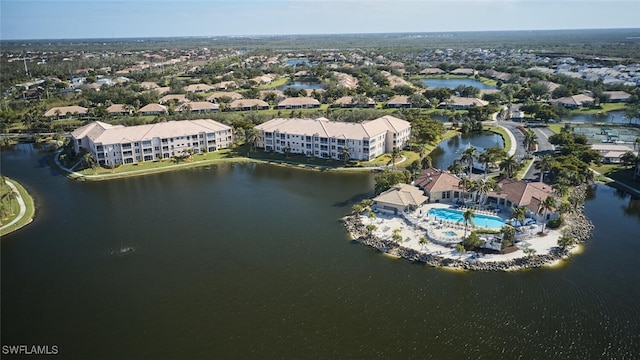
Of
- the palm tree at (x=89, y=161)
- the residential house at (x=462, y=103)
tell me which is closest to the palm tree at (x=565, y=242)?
the palm tree at (x=89, y=161)

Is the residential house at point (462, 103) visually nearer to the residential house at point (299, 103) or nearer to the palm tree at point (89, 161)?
the residential house at point (299, 103)

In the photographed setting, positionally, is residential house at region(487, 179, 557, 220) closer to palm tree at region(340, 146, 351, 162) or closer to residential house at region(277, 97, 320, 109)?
palm tree at region(340, 146, 351, 162)

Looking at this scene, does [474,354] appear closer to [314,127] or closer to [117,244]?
[117,244]

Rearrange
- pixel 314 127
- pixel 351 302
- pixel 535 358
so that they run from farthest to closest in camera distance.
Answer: pixel 314 127, pixel 351 302, pixel 535 358

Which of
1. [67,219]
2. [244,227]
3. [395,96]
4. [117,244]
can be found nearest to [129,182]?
[67,219]

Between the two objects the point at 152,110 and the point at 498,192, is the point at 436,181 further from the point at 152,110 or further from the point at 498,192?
the point at 152,110

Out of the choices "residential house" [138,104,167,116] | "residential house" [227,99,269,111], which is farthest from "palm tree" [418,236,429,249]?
"residential house" [138,104,167,116]
